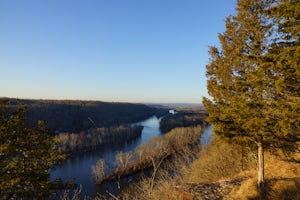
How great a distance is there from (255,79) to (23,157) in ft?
24.7

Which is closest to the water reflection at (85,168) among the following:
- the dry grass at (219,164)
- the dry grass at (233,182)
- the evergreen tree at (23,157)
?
the dry grass at (219,164)

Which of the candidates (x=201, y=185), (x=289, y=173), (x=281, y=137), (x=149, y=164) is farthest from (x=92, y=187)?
(x=281, y=137)

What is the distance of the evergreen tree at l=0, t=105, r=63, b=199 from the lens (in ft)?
22.0

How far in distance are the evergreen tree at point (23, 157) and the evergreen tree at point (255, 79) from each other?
590 centimetres

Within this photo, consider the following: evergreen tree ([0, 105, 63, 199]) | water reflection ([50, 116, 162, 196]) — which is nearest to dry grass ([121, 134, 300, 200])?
evergreen tree ([0, 105, 63, 199])

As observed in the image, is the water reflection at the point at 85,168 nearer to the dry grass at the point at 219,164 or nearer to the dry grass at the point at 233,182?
the dry grass at the point at 219,164

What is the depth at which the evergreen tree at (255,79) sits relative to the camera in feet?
21.9

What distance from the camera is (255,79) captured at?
7.32m

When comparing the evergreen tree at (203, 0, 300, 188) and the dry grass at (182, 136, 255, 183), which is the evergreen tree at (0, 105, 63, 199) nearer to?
the evergreen tree at (203, 0, 300, 188)

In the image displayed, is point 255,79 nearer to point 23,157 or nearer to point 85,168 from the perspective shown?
point 23,157

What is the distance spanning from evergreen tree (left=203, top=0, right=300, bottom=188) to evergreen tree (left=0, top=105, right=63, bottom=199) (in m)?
Result: 5.90

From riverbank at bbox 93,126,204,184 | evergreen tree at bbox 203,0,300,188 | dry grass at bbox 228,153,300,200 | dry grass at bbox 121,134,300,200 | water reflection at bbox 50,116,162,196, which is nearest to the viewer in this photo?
evergreen tree at bbox 203,0,300,188

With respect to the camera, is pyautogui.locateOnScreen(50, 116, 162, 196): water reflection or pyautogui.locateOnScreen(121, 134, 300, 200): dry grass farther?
pyautogui.locateOnScreen(50, 116, 162, 196): water reflection

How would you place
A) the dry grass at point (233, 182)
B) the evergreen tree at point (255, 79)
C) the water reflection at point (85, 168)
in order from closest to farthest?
→ the evergreen tree at point (255, 79) → the dry grass at point (233, 182) → the water reflection at point (85, 168)
